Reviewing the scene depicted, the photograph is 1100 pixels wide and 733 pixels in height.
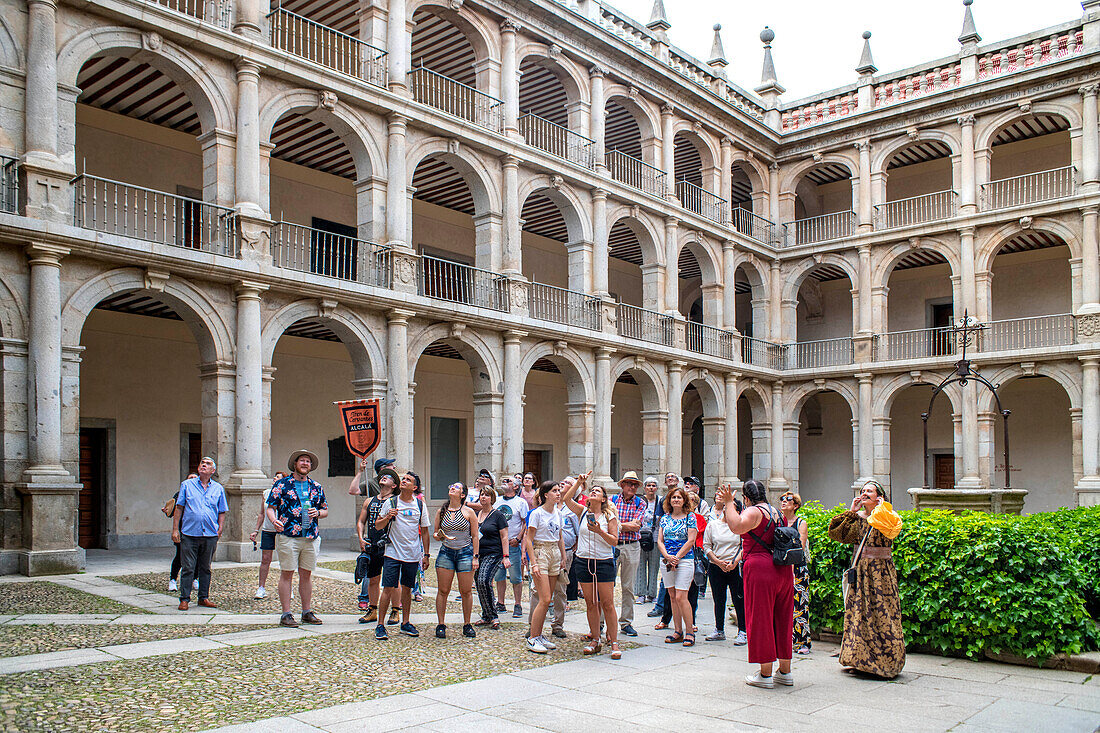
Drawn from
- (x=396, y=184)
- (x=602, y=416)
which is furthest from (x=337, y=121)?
(x=602, y=416)

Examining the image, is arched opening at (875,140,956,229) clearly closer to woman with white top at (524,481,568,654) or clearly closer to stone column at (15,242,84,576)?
woman with white top at (524,481,568,654)

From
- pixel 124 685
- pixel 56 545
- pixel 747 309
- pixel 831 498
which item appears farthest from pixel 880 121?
pixel 124 685

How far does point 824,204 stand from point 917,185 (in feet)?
10.4

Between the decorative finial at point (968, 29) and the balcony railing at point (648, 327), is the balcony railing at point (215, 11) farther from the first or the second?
the decorative finial at point (968, 29)

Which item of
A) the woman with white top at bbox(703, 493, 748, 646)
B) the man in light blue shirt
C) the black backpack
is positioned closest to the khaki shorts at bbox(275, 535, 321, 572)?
the man in light blue shirt

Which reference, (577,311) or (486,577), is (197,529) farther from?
(577,311)

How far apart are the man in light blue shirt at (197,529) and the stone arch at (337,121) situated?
7594 mm

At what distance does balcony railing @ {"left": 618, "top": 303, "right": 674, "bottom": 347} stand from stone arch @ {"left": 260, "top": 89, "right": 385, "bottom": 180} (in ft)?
27.5

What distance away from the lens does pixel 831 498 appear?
29.8 meters

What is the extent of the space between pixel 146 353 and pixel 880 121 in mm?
21111

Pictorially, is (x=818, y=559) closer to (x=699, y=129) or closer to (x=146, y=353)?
(x=146, y=353)

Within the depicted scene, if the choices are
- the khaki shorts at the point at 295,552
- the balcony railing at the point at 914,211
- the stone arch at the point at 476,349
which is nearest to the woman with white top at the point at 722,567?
the khaki shorts at the point at 295,552

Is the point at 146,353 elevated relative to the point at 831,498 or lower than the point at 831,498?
elevated

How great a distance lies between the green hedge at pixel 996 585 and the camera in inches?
295
